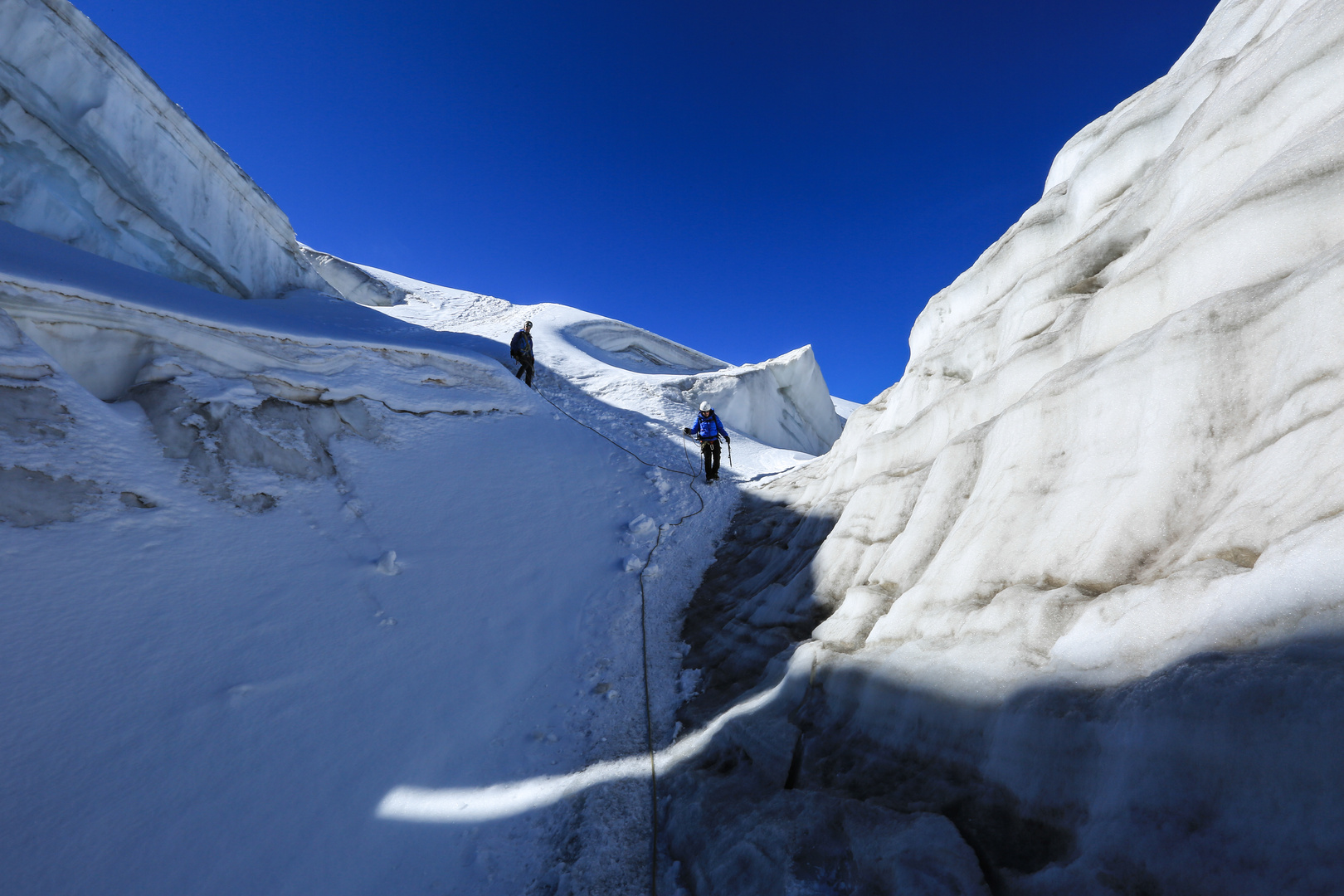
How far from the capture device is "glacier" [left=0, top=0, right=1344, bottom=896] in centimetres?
189

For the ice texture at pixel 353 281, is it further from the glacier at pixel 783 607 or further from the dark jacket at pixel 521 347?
the glacier at pixel 783 607

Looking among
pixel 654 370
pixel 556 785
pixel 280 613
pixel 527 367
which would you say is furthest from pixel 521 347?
pixel 556 785

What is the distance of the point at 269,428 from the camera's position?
574 cm

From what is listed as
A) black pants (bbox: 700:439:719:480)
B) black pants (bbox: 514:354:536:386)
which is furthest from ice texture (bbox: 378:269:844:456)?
black pants (bbox: 700:439:719:480)

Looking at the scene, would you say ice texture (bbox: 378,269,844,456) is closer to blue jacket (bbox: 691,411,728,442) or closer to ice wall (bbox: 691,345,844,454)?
ice wall (bbox: 691,345,844,454)

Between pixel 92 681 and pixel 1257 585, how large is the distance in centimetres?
569

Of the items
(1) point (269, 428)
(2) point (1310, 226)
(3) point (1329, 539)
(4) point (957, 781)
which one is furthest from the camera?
(1) point (269, 428)

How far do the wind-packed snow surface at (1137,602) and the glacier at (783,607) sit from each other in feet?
0.05

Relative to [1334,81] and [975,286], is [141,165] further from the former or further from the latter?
[1334,81]

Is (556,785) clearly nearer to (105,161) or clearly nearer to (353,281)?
(105,161)

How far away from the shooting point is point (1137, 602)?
6.92ft

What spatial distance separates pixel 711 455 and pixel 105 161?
47.1ft

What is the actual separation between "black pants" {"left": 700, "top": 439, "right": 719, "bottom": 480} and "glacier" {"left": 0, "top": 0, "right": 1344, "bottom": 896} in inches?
104

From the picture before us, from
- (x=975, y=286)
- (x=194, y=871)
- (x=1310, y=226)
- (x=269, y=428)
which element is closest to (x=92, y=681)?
(x=194, y=871)
